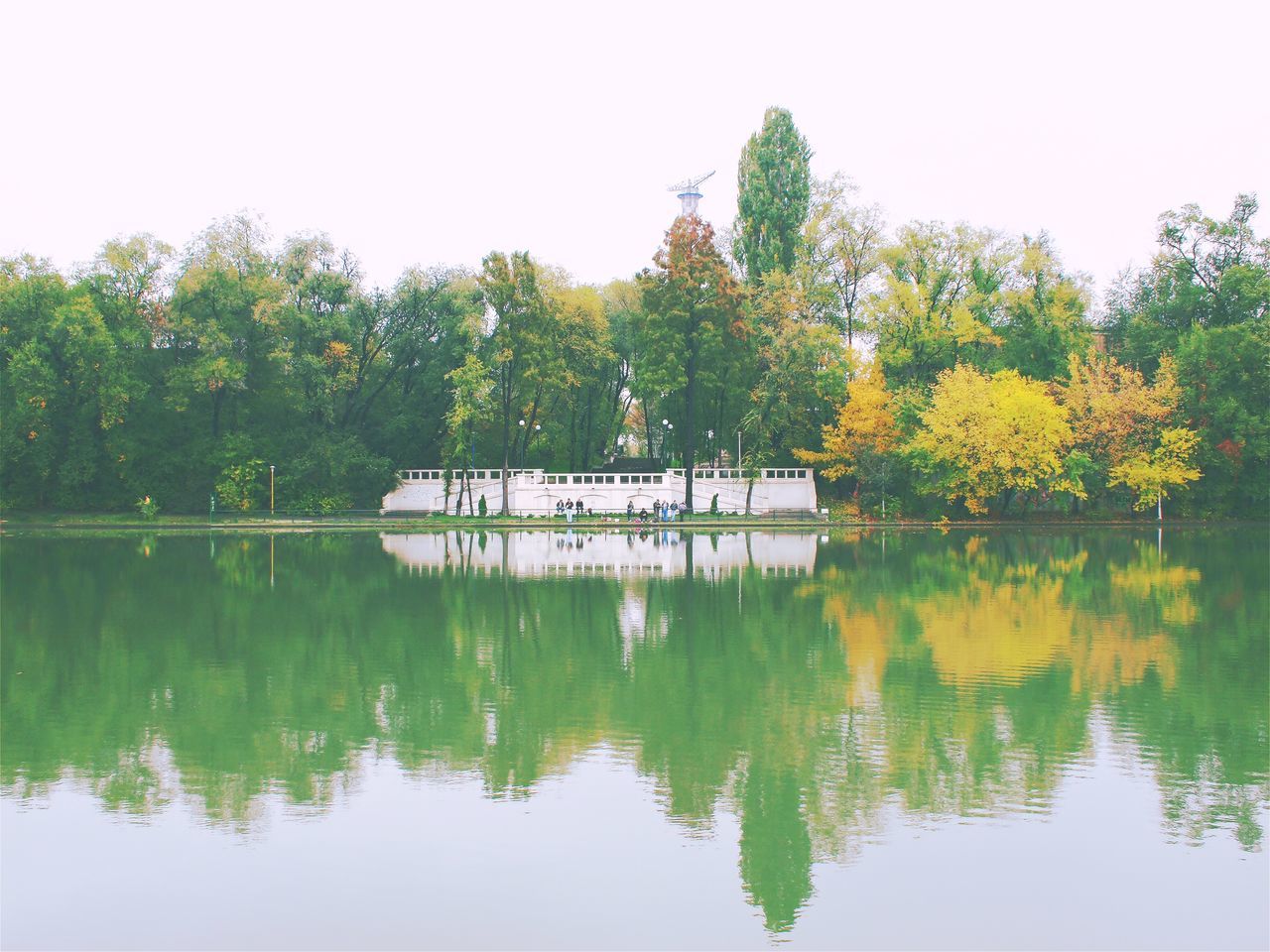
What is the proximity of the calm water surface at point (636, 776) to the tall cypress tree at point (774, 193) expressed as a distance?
128 ft

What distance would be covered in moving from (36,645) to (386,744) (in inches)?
340

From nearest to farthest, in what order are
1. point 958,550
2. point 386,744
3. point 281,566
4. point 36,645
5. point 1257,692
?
point 386,744, point 1257,692, point 36,645, point 281,566, point 958,550

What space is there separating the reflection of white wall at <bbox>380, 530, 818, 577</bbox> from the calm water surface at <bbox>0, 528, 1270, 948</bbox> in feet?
28.6

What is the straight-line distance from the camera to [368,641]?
1775cm

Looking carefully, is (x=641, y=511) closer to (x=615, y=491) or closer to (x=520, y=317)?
(x=615, y=491)

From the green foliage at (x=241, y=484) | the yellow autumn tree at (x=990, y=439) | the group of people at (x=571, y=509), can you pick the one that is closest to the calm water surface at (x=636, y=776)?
the yellow autumn tree at (x=990, y=439)

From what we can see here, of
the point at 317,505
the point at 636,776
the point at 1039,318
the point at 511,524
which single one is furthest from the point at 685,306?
the point at 636,776

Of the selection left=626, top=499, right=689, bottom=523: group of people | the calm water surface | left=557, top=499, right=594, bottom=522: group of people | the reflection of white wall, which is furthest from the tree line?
the calm water surface

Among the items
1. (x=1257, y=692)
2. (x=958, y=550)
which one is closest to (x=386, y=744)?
(x=1257, y=692)

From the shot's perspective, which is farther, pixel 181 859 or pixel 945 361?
pixel 945 361

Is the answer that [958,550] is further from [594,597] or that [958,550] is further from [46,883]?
[46,883]

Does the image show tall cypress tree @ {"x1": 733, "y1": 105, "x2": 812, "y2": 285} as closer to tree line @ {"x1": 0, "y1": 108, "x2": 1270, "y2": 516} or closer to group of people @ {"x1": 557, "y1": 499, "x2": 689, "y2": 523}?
tree line @ {"x1": 0, "y1": 108, "x2": 1270, "y2": 516}

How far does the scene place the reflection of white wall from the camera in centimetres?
3052

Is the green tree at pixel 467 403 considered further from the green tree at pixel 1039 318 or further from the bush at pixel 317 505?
the green tree at pixel 1039 318
